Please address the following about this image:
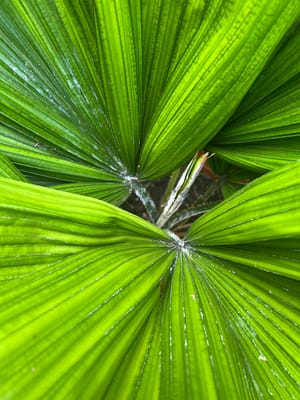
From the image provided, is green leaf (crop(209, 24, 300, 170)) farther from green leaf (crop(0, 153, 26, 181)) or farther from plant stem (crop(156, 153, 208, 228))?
green leaf (crop(0, 153, 26, 181))

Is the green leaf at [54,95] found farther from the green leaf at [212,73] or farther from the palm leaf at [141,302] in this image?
the palm leaf at [141,302]

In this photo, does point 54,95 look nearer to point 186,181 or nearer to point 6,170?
point 6,170

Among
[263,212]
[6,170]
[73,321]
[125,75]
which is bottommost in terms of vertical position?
[73,321]

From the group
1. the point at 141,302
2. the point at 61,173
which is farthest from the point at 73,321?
the point at 61,173

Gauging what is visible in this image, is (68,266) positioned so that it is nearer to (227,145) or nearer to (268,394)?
(268,394)

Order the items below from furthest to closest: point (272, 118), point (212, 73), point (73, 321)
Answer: point (272, 118), point (212, 73), point (73, 321)

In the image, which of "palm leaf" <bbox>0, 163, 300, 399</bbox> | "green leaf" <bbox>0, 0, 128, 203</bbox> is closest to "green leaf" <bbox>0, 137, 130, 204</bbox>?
"green leaf" <bbox>0, 0, 128, 203</bbox>
